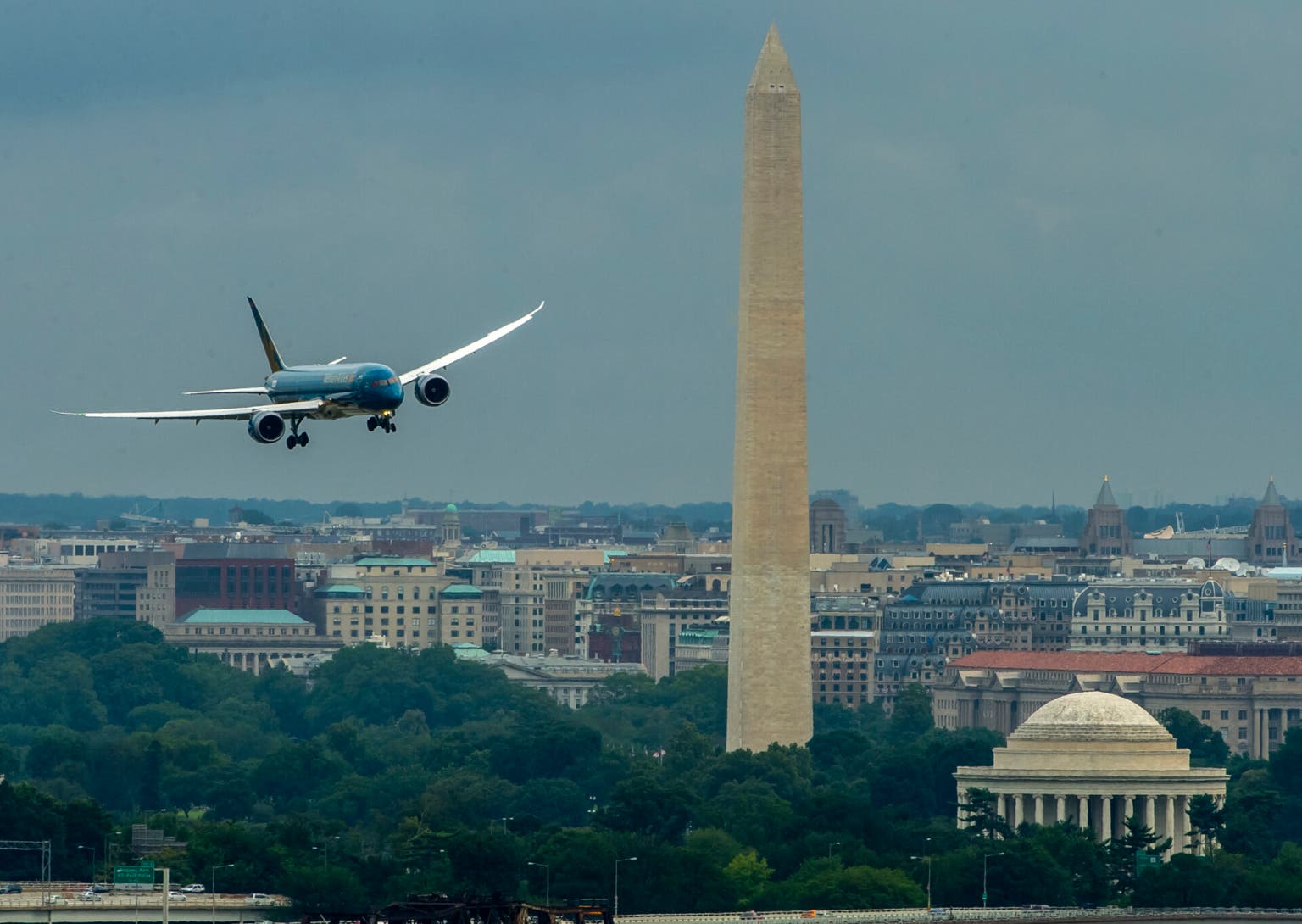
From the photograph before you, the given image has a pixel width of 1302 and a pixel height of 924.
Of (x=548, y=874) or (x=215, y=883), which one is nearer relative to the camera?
(x=548, y=874)

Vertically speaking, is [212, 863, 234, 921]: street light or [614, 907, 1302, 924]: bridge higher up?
[212, 863, 234, 921]: street light

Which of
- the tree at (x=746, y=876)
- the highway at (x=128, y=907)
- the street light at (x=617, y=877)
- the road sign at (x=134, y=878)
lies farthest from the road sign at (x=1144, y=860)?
the road sign at (x=134, y=878)

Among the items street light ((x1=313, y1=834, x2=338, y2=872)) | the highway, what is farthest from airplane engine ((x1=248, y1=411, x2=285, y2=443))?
street light ((x1=313, y1=834, x2=338, y2=872))

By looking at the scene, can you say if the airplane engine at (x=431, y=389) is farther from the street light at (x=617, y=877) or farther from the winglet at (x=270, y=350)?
the street light at (x=617, y=877)

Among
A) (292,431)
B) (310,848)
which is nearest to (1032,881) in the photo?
(310,848)

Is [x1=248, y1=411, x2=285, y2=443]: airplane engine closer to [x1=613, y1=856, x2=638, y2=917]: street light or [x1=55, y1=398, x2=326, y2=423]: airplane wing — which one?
[x1=55, y1=398, x2=326, y2=423]: airplane wing

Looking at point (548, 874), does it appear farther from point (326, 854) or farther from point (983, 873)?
point (983, 873)

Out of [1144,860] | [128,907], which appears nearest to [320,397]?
[128,907]
